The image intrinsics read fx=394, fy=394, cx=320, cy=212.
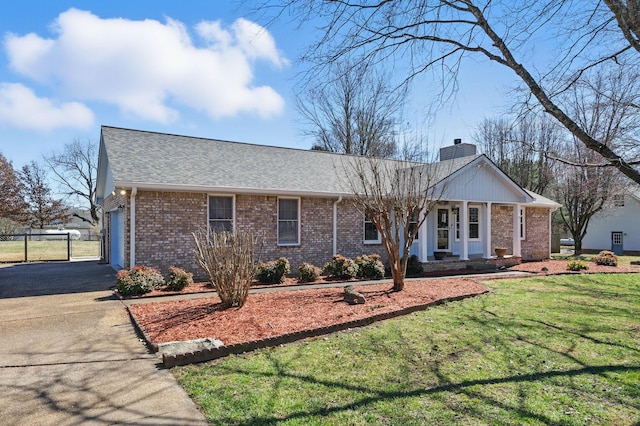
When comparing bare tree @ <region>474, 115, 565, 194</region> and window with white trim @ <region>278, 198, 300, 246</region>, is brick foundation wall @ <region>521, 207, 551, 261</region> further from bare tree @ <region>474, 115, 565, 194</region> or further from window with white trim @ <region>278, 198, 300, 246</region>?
window with white trim @ <region>278, 198, 300, 246</region>

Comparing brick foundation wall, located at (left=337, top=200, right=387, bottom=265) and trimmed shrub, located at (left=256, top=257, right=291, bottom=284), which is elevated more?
brick foundation wall, located at (left=337, top=200, right=387, bottom=265)

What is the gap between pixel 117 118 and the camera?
2464 centimetres

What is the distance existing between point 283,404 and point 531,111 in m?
5.14

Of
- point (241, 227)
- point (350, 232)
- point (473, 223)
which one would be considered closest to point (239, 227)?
point (241, 227)

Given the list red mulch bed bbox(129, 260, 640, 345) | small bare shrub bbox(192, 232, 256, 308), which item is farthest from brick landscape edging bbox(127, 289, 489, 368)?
small bare shrub bbox(192, 232, 256, 308)

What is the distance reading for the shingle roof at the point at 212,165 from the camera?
38.3 feet

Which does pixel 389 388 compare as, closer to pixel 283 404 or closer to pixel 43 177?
pixel 283 404

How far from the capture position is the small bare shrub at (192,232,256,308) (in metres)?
7.62

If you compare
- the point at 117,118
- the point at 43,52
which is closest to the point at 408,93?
the point at 43,52

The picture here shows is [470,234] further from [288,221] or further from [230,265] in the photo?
[230,265]

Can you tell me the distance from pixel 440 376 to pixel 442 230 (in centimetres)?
1400

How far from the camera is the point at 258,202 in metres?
13.1

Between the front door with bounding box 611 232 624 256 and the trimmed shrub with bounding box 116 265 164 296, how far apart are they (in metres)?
32.1

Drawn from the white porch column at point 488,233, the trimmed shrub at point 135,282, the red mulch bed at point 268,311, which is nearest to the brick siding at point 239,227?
the trimmed shrub at point 135,282
